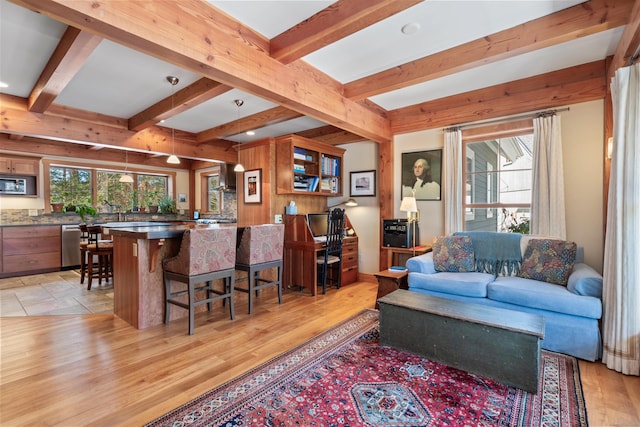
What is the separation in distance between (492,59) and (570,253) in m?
1.95

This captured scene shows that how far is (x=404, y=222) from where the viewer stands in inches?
166

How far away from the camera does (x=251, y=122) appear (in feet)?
15.0

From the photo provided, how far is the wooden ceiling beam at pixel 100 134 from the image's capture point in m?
3.78

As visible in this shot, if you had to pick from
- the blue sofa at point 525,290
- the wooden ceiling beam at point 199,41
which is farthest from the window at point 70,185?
the blue sofa at point 525,290

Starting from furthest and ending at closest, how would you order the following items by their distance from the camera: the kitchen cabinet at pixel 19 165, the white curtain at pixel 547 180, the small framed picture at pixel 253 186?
the kitchen cabinet at pixel 19 165 < the small framed picture at pixel 253 186 < the white curtain at pixel 547 180

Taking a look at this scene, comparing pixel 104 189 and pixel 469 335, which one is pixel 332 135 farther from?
pixel 104 189

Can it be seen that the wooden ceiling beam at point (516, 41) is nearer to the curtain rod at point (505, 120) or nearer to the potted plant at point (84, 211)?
the curtain rod at point (505, 120)

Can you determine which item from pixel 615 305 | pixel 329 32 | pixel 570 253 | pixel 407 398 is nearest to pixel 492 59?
pixel 329 32

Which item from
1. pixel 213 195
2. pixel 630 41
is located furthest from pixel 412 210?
pixel 213 195

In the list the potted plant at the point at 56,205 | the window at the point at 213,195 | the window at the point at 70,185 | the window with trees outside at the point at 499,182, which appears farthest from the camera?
the window at the point at 213,195

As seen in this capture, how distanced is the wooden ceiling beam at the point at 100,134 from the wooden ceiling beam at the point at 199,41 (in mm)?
3134

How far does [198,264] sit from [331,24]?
2345 millimetres

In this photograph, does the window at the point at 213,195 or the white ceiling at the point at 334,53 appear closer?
the white ceiling at the point at 334,53

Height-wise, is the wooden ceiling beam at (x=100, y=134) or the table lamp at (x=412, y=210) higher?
the wooden ceiling beam at (x=100, y=134)
